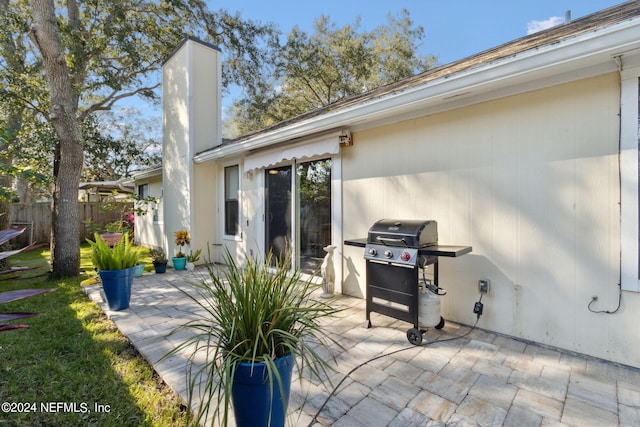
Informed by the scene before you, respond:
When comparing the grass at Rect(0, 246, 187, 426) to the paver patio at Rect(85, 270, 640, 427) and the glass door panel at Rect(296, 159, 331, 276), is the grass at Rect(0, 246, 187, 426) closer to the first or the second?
the paver patio at Rect(85, 270, 640, 427)

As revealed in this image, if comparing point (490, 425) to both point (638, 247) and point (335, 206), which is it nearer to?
point (638, 247)

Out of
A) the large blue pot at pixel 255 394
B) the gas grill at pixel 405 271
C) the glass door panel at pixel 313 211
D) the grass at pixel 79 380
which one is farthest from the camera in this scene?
the glass door panel at pixel 313 211

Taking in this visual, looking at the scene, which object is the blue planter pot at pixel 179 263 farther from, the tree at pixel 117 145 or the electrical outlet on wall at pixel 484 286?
the tree at pixel 117 145

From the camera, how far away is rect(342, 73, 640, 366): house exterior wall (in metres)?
2.69

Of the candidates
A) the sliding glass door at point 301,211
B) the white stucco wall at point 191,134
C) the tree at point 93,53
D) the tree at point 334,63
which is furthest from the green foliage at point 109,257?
the tree at point 334,63

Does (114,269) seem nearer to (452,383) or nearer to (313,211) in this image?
(313,211)

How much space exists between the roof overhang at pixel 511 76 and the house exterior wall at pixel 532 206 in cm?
12

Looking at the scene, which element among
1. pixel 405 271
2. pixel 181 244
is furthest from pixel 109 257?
pixel 405 271

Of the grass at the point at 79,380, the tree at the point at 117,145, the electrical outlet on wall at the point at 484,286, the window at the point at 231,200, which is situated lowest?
the grass at the point at 79,380

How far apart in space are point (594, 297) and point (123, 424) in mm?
4019

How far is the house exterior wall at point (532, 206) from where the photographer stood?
8.82 ft

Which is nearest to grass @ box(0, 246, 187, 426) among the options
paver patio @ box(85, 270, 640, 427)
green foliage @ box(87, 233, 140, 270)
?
paver patio @ box(85, 270, 640, 427)

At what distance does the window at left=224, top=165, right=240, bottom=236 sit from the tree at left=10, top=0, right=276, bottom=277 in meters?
2.96

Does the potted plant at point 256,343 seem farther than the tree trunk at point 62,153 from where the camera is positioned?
No
